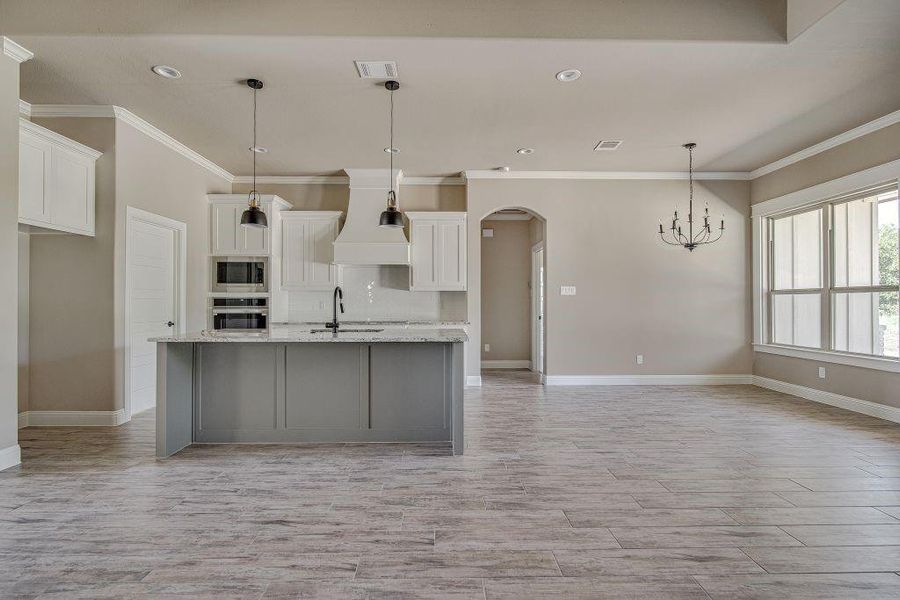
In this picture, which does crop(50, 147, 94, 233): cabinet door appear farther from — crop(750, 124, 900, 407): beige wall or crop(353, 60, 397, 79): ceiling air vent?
crop(750, 124, 900, 407): beige wall

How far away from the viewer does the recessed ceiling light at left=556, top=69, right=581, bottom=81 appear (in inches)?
146

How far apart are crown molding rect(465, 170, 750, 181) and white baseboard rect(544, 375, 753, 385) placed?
272cm

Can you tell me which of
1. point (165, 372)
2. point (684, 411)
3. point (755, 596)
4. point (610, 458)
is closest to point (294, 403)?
point (165, 372)

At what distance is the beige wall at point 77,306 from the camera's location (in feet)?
14.6

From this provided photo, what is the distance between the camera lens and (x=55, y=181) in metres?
4.05

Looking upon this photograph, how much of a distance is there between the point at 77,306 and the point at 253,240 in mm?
2205

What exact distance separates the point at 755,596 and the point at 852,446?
2.77 metres

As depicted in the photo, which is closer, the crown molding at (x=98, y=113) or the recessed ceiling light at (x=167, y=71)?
the recessed ceiling light at (x=167, y=71)

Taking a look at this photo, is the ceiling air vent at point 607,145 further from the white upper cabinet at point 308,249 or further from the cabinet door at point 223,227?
the cabinet door at point 223,227

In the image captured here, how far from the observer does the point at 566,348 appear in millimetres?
6723

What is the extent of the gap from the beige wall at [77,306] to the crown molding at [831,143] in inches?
284

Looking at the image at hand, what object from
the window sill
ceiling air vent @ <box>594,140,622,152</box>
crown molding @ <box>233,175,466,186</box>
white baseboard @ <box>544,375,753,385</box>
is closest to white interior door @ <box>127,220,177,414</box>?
crown molding @ <box>233,175,466,186</box>

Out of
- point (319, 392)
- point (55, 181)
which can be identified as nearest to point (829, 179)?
point (319, 392)

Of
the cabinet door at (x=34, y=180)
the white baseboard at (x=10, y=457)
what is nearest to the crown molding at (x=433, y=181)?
the cabinet door at (x=34, y=180)
